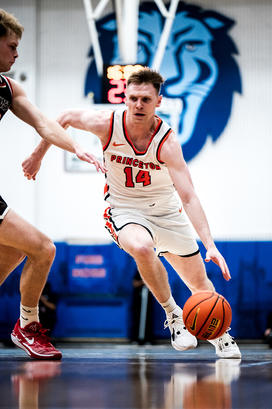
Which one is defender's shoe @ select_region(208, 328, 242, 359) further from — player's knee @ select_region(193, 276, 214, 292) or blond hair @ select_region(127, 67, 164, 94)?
blond hair @ select_region(127, 67, 164, 94)

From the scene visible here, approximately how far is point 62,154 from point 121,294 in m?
3.29

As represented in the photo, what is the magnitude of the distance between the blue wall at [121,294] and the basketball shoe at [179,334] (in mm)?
3938

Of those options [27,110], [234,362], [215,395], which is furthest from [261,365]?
[27,110]

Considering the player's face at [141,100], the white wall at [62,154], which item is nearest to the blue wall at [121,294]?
the white wall at [62,154]

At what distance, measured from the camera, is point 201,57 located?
1076cm

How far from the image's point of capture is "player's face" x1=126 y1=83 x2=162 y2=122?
4535 millimetres

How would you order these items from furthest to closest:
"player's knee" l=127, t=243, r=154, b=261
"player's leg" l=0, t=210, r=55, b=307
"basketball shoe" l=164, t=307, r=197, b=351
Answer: "basketball shoe" l=164, t=307, r=197, b=351 → "player's knee" l=127, t=243, r=154, b=261 → "player's leg" l=0, t=210, r=55, b=307

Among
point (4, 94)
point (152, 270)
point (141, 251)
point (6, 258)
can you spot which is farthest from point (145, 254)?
point (4, 94)

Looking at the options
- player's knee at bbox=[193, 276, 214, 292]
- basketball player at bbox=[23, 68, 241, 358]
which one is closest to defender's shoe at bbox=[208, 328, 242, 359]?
basketball player at bbox=[23, 68, 241, 358]

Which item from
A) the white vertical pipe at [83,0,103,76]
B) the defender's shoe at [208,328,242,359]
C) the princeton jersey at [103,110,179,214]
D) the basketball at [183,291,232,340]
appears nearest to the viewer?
the basketball at [183,291,232,340]

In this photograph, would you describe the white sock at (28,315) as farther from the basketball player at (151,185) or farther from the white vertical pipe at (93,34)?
the white vertical pipe at (93,34)

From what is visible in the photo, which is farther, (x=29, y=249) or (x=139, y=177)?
(x=139, y=177)

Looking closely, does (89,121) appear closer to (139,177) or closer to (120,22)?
(139,177)

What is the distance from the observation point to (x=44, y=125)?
4184mm
